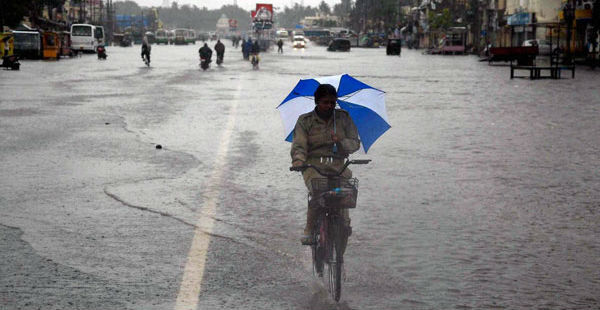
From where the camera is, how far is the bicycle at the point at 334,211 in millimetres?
5664

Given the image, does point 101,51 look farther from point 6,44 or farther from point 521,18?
point 521,18

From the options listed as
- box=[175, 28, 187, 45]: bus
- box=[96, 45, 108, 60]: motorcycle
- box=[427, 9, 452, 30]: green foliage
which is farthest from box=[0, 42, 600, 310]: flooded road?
box=[175, 28, 187, 45]: bus

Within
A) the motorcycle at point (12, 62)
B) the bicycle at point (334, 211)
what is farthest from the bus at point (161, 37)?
the bicycle at point (334, 211)

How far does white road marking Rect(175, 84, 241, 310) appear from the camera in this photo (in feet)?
19.3

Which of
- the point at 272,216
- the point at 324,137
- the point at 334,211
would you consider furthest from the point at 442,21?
the point at 334,211

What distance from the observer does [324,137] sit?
19.9ft

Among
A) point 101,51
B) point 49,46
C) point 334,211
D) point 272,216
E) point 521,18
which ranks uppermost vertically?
point 521,18

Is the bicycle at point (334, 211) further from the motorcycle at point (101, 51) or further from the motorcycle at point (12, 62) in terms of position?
the motorcycle at point (101, 51)

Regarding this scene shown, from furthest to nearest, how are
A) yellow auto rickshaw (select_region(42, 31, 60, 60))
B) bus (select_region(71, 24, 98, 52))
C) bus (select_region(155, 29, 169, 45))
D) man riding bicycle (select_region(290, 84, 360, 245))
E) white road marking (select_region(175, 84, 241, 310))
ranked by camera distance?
bus (select_region(155, 29, 169, 45)), bus (select_region(71, 24, 98, 52)), yellow auto rickshaw (select_region(42, 31, 60, 60)), man riding bicycle (select_region(290, 84, 360, 245)), white road marking (select_region(175, 84, 241, 310))

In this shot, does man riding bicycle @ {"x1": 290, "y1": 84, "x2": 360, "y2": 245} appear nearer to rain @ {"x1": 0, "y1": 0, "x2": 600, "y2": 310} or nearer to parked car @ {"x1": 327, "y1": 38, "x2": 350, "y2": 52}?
rain @ {"x1": 0, "y1": 0, "x2": 600, "y2": 310}

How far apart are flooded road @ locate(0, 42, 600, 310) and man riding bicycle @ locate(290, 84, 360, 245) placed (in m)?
0.78

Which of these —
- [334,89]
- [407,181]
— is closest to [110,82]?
[407,181]

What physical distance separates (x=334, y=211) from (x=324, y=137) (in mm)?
564

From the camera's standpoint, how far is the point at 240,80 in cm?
3369
